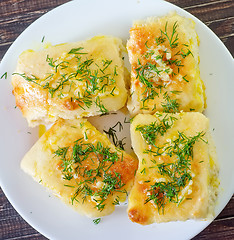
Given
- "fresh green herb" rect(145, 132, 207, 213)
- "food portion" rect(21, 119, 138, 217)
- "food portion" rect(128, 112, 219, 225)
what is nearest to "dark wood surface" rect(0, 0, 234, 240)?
"food portion" rect(128, 112, 219, 225)

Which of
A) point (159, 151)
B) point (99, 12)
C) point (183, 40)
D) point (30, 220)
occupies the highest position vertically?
point (99, 12)

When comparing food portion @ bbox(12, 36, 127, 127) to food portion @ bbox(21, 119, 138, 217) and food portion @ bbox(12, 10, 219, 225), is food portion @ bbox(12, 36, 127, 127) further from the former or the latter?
food portion @ bbox(21, 119, 138, 217)

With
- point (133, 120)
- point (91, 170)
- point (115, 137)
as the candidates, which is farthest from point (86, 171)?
point (133, 120)

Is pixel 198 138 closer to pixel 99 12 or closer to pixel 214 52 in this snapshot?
pixel 214 52

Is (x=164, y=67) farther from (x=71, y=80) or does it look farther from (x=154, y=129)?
(x=71, y=80)

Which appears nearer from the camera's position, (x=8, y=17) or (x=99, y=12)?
(x=99, y=12)

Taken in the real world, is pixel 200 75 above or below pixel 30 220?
above

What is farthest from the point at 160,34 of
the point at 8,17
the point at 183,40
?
the point at 8,17
